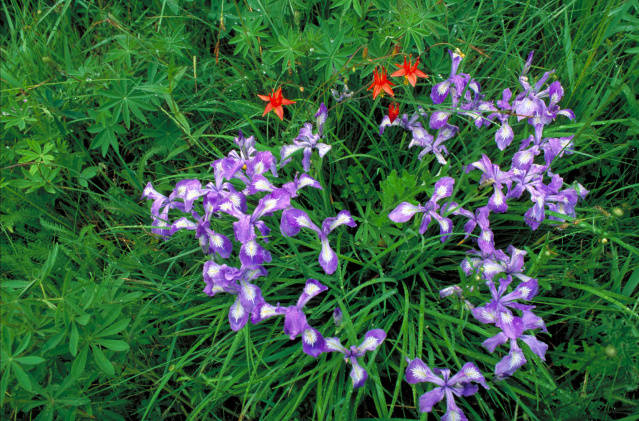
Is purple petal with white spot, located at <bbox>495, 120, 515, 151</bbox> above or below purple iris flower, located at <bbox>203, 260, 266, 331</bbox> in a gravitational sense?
above

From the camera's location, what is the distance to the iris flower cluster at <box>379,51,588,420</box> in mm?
1883

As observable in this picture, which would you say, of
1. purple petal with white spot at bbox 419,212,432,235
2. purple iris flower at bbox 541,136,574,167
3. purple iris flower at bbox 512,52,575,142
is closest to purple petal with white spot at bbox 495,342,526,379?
purple petal with white spot at bbox 419,212,432,235

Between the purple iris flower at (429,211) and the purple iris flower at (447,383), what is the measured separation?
0.59m

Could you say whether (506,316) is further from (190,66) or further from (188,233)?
(190,66)

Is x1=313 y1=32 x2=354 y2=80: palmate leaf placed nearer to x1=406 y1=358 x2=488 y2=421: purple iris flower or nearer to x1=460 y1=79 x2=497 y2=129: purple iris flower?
x1=460 y1=79 x2=497 y2=129: purple iris flower

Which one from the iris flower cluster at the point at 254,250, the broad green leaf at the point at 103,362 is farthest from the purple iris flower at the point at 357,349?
the broad green leaf at the point at 103,362

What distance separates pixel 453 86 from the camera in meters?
2.45

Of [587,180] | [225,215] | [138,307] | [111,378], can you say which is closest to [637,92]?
[587,180]

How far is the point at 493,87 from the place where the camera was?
2932mm

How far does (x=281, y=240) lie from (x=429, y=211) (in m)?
0.78

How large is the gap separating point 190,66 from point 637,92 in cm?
298

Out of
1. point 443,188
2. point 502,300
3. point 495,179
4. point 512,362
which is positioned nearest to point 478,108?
point 495,179

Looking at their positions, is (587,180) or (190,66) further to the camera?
(190,66)

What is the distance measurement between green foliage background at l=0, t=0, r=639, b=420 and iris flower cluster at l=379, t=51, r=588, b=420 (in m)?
0.11
